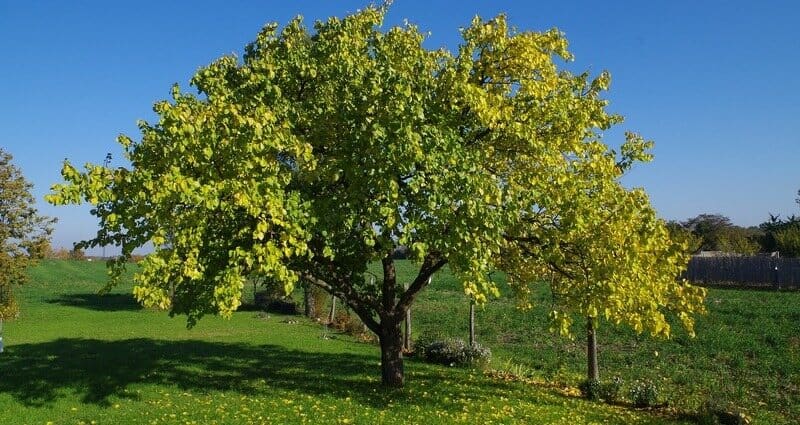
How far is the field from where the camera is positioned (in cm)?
1320

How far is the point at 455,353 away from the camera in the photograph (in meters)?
20.5

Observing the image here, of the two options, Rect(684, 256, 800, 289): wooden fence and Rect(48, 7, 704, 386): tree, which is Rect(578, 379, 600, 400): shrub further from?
Rect(684, 256, 800, 289): wooden fence

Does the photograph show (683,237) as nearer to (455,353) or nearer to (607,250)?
(607,250)

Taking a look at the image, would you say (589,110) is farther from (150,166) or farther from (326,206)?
(150,166)

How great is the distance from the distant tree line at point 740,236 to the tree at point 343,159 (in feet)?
130

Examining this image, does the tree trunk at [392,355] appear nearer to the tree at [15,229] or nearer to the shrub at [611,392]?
the shrub at [611,392]

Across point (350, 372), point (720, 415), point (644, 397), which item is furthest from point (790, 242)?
point (350, 372)

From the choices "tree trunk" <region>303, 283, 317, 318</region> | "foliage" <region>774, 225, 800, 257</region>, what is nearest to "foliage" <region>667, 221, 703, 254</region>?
"foliage" <region>774, 225, 800, 257</region>

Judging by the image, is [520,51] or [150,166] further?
[520,51]

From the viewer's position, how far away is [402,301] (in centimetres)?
1590

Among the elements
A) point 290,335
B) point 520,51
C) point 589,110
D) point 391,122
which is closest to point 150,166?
point 391,122

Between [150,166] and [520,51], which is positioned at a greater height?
[520,51]

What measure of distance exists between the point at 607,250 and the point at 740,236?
252ft

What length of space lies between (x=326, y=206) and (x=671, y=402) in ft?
34.3
